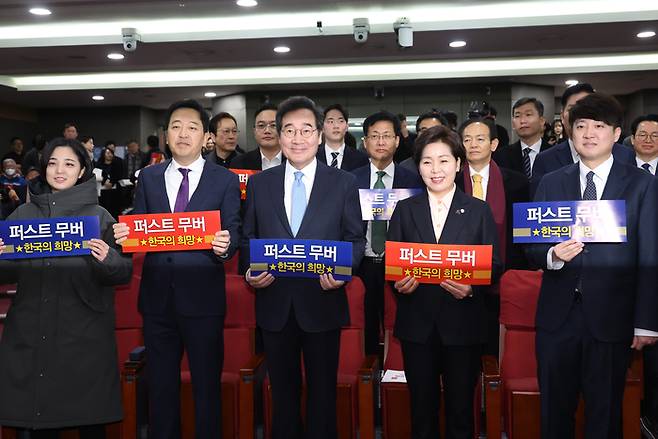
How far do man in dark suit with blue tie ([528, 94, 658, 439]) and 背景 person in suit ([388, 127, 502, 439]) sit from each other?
0.77 ft

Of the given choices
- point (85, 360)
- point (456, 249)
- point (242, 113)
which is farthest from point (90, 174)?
point (242, 113)

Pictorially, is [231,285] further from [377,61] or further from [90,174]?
[377,61]

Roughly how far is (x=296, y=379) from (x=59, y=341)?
2.92 feet

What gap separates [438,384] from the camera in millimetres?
2338

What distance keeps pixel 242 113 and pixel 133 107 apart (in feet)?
11.3

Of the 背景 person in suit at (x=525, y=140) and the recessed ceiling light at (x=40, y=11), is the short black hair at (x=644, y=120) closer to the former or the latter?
the 背景 person in suit at (x=525, y=140)

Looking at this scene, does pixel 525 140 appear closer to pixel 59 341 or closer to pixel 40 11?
pixel 59 341

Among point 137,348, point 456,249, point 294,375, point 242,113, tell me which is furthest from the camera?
point 242,113

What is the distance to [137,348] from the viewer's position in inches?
115

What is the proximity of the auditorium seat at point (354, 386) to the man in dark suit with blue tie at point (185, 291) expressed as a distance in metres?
0.40

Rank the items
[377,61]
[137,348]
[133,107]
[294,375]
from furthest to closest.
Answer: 1. [133,107]
2. [377,61]
3. [137,348]
4. [294,375]

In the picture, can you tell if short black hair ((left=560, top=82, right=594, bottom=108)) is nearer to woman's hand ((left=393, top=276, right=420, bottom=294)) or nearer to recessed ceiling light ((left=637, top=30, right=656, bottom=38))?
woman's hand ((left=393, top=276, right=420, bottom=294))

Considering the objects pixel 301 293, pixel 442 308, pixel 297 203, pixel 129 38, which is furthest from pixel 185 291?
pixel 129 38

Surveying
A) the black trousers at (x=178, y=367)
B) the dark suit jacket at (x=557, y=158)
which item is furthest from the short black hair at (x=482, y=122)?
the black trousers at (x=178, y=367)
